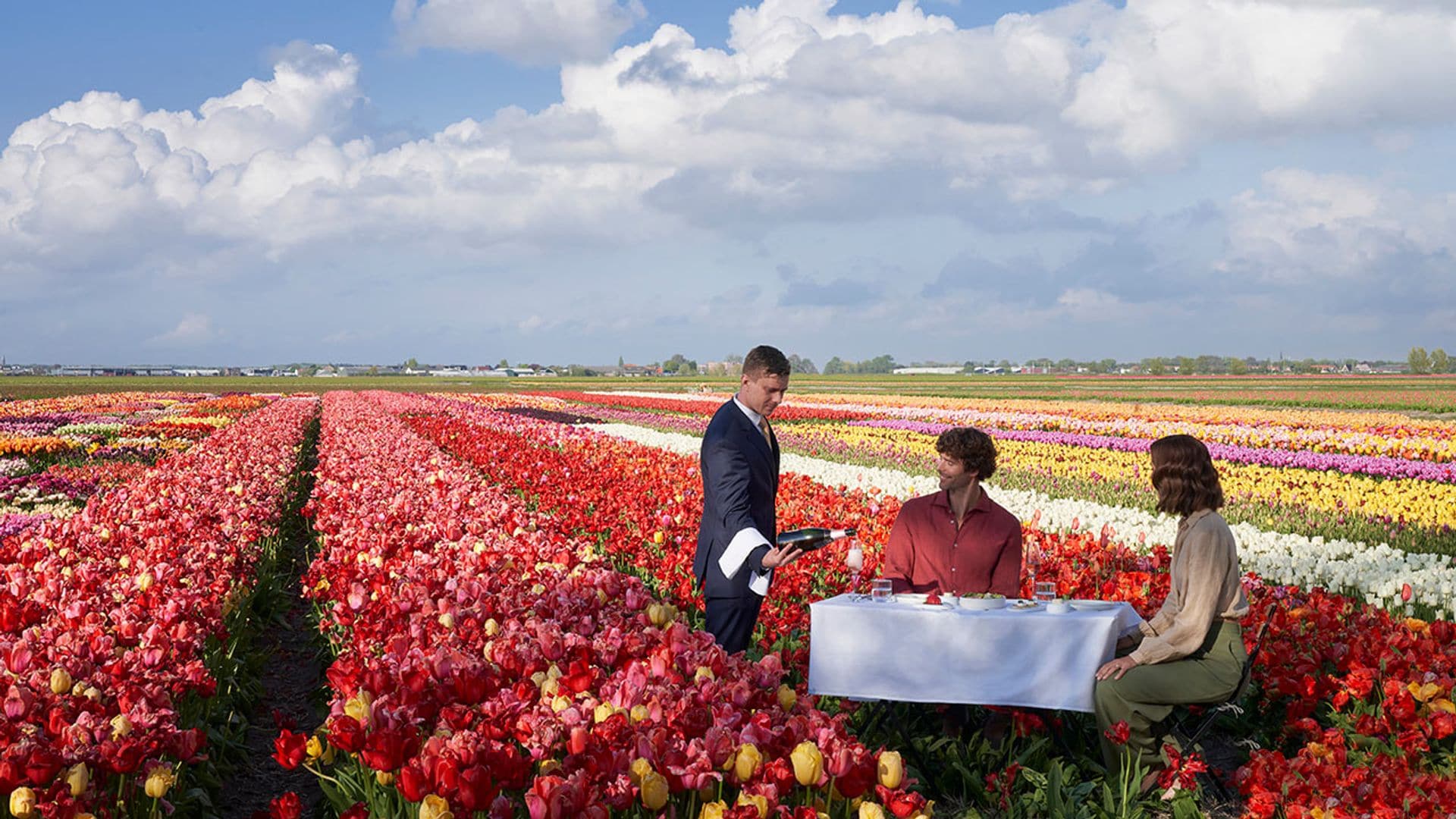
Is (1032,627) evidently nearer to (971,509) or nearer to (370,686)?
(971,509)

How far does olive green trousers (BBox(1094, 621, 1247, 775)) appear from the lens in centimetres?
450

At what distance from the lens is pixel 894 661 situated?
467 cm

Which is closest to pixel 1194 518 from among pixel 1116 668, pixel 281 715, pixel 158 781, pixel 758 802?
pixel 1116 668

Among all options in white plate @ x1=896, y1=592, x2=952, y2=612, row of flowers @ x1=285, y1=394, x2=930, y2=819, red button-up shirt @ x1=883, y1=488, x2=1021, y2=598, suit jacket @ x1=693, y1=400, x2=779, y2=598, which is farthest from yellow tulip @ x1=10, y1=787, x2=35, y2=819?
red button-up shirt @ x1=883, y1=488, x2=1021, y2=598

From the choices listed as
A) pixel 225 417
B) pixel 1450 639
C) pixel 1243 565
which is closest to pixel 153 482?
pixel 1243 565

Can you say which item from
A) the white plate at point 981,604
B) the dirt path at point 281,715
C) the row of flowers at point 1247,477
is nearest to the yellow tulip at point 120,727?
the dirt path at point 281,715

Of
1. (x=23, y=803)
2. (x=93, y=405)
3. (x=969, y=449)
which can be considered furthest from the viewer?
(x=93, y=405)

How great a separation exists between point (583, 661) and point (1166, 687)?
2419 mm

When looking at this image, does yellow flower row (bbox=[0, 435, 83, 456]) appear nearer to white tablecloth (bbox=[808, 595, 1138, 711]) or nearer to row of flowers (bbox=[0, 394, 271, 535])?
row of flowers (bbox=[0, 394, 271, 535])

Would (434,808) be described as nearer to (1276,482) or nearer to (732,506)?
(732,506)

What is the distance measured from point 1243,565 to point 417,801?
7.30 m

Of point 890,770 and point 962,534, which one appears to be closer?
point 890,770

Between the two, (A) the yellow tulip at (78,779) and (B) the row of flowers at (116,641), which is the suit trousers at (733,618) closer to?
(B) the row of flowers at (116,641)

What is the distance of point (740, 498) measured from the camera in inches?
186
